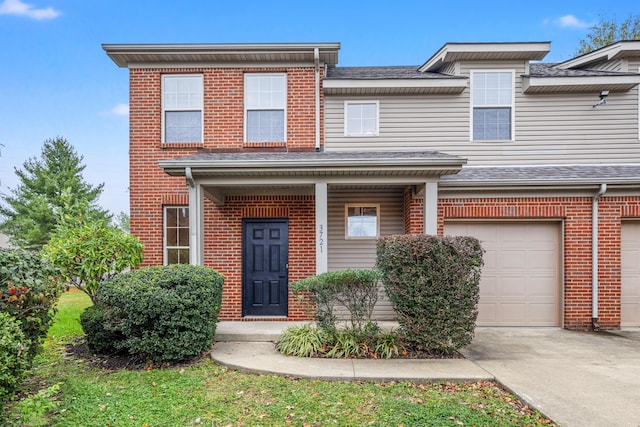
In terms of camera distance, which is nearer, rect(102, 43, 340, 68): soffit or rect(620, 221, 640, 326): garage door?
rect(620, 221, 640, 326): garage door

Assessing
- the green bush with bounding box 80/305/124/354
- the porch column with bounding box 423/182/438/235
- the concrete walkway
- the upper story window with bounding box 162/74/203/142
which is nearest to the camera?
the concrete walkway

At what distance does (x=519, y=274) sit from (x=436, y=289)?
9.74 ft

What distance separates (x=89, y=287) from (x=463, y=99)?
314 inches

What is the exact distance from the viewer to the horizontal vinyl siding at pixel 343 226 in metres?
7.35

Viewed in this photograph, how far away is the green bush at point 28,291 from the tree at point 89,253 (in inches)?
66.5

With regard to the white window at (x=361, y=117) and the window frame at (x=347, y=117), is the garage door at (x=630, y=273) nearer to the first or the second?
the window frame at (x=347, y=117)

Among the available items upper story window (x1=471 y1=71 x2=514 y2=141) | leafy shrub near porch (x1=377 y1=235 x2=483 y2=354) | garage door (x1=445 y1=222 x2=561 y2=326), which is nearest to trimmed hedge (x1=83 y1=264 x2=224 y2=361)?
leafy shrub near porch (x1=377 y1=235 x2=483 y2=354)

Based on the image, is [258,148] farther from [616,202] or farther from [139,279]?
[616,202]

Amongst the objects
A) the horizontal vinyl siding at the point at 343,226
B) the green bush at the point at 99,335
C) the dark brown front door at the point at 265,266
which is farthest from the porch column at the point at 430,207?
the green bush at the point at 99,335

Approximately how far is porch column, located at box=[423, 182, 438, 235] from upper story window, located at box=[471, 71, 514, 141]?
2.32 meters

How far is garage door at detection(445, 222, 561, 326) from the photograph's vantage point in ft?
22.4

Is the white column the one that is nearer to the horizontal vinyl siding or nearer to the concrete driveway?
the horizontal vinyl siding

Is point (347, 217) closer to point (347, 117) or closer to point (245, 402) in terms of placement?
point (347, 117)

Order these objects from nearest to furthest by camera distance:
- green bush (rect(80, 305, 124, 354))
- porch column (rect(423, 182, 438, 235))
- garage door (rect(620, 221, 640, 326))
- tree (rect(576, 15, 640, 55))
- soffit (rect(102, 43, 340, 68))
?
green bush (rect(80, 305, 124, 354)), porch column (rect(423, 182, 438, 235)), garage door (rect(620, 221, 640, 326)), soffit (rect(102, 43, 340, 68)), tree (rect(576, 15, 640, 55))
